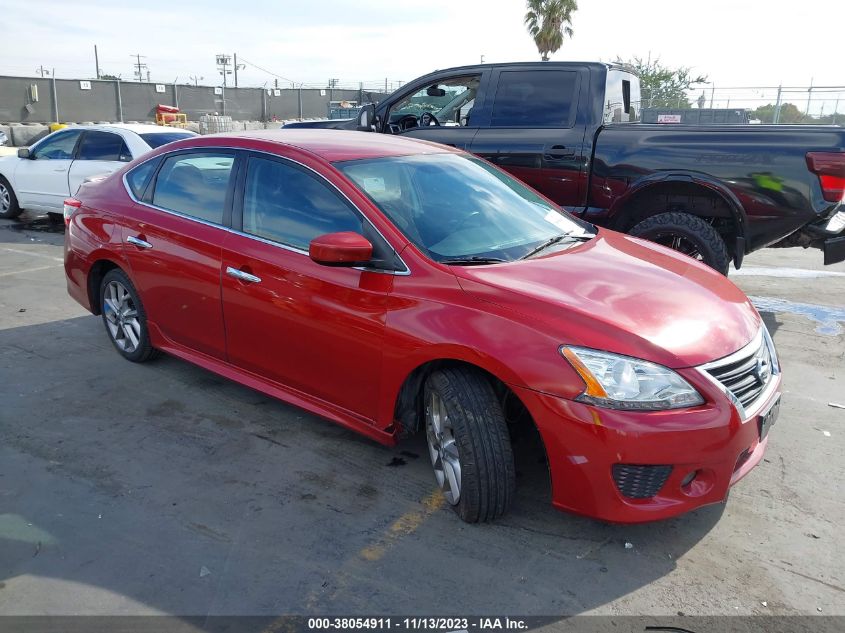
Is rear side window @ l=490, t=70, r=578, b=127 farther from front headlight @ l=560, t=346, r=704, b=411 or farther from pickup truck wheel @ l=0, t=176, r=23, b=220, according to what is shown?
pickup truck wheel @ l=0, t=176, r=23, b=220

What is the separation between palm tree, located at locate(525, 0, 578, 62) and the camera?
29234mm

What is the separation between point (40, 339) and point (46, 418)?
1.62 m

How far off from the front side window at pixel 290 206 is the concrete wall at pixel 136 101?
24.0m

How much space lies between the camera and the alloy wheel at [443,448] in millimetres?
3268

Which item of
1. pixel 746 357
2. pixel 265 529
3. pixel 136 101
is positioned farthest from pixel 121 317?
pixel 136 101

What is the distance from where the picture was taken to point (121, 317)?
5109 mm

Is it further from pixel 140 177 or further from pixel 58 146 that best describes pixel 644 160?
pixel 58 146

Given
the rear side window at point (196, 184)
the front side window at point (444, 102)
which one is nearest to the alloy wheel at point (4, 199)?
the front side window at point (444, 102)

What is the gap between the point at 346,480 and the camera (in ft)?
12.0

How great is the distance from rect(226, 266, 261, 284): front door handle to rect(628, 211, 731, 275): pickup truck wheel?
3458mm

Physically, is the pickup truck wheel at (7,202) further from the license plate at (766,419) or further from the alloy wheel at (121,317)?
the license plate at (766,419)

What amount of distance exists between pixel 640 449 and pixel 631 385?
249mm

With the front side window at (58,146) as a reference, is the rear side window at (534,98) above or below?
above

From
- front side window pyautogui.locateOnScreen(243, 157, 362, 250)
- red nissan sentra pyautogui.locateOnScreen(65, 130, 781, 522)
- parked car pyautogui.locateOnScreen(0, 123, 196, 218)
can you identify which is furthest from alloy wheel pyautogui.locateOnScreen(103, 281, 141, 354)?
parked car pyautogui.locateOnScreen(0, 123, 196, 218)
